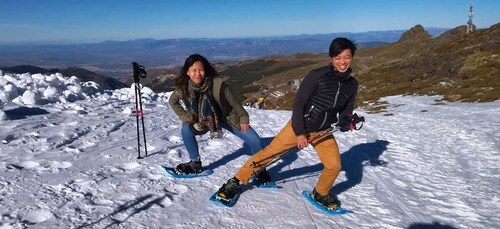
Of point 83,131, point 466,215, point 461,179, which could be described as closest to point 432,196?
point 466,215

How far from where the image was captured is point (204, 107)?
20.7ft

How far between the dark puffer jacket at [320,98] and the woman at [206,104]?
123cm

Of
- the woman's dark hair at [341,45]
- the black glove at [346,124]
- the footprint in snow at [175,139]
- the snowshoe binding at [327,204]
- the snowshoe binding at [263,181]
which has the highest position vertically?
the woman's dark hair at [341,45]

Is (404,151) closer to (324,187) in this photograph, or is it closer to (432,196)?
(432,196)

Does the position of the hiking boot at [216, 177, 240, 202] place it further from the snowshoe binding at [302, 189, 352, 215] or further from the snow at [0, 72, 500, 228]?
the snowshoe binding at [302, 189, 352, 215]

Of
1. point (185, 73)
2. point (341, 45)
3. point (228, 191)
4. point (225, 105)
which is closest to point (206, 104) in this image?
point (225, 105)

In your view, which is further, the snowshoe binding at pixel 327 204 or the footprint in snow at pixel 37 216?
the snowshoe binding at pixel 327 204

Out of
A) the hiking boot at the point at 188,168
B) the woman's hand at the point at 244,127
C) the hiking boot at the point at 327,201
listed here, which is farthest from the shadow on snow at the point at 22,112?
the hiking boot at the point at 327,201

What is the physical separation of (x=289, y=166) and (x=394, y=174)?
2.52m

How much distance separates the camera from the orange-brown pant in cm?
576

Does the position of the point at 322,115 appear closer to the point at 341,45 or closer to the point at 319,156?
the point at 319,156

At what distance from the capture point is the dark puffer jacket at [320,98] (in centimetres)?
543

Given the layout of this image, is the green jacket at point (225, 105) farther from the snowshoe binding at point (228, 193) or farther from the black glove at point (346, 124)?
the black glove at point (346, 124)

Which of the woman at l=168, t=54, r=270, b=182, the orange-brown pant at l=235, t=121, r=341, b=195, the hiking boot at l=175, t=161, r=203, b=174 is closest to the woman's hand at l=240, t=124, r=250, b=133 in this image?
the woman at l=168, t=54, r=270, b=182
